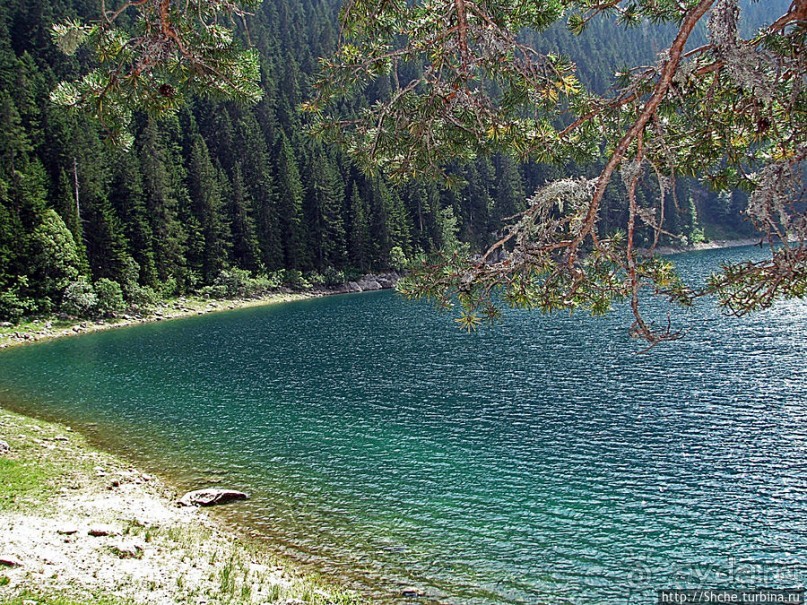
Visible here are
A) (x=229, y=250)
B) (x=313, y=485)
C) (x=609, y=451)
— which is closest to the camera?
(x=313, y=485)

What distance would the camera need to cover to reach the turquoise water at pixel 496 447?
12133 millimetres

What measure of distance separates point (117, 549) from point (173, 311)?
5887 centimetres

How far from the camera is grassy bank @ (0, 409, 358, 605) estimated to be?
9.54 metres

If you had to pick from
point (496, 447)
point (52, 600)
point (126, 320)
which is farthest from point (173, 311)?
point (52, 600)

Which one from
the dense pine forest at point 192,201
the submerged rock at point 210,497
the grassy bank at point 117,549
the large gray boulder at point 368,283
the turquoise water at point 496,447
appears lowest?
the turquoise water at point 496,447

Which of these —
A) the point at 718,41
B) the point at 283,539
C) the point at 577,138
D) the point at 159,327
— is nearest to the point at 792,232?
the point at 718,41

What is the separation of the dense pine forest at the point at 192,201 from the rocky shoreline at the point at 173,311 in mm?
1552

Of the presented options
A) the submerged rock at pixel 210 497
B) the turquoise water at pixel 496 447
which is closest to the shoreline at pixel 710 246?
the turquoise water at pixel 496 447

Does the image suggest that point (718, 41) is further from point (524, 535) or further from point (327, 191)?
point (327, 191)

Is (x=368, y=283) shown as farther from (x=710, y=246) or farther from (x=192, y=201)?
(x=710, y=246)

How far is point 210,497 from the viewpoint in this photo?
15328 millimetres

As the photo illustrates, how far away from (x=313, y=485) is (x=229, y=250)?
234 ft

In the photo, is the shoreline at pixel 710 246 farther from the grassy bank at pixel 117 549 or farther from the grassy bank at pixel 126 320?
the grassy bank at pixel 117 549

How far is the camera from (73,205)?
62094 millimetres
